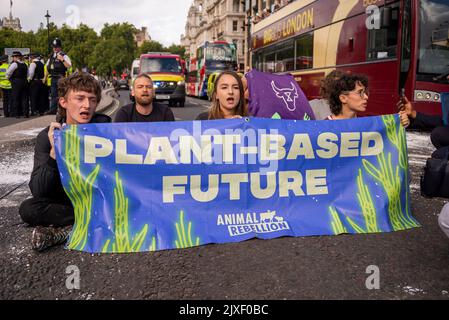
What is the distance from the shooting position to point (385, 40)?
382 inches

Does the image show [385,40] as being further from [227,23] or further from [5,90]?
[227,23]

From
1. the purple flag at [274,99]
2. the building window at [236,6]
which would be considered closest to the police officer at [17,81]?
the purple flag at [274,99]

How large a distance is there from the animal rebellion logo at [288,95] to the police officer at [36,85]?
1075 cm

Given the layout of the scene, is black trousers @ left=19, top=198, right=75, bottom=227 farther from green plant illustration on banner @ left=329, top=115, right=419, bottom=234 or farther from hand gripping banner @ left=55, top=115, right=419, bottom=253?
green plant illustration on banner @ left=329, top=115, right=419, bottom=234

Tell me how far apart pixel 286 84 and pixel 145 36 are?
196 metres

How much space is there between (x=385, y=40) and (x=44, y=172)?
8500 mm

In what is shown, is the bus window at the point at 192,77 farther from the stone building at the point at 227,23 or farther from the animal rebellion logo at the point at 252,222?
the stone building at the point at 227,23

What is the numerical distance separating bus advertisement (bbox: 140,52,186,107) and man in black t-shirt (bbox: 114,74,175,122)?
1495 cm

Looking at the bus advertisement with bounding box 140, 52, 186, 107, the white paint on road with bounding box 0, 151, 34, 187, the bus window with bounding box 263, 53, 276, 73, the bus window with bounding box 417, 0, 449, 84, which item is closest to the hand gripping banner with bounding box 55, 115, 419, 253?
the white paint on road with bounding box 0, 151, 34, 187

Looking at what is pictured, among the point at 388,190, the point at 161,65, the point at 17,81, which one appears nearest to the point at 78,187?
the point at 388,190

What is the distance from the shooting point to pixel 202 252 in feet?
10.1

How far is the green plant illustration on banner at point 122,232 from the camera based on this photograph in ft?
10.2

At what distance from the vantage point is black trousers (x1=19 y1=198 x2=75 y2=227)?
3445 millimetres
